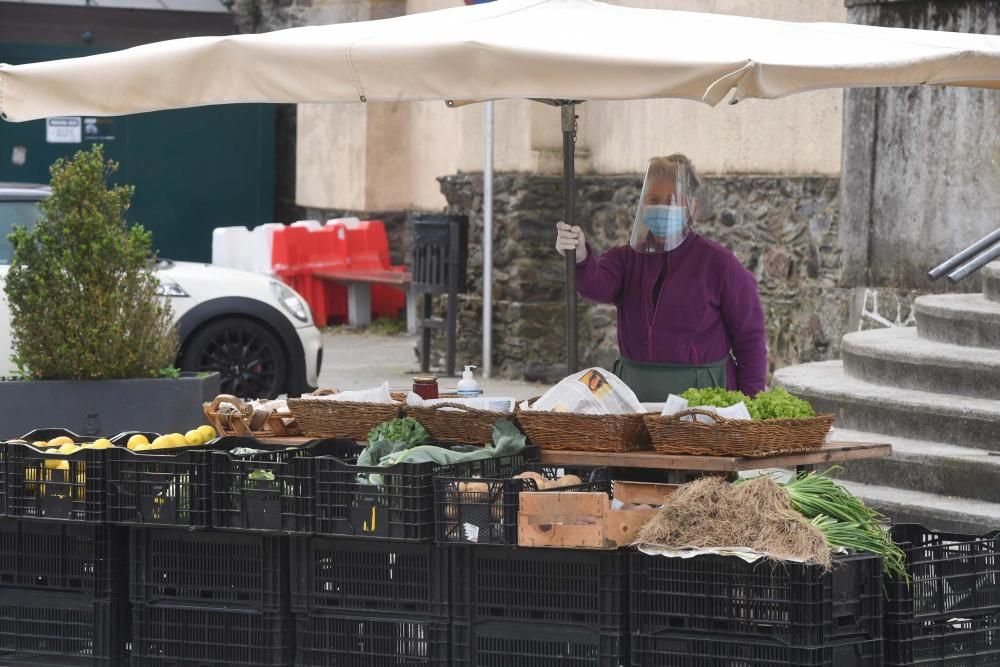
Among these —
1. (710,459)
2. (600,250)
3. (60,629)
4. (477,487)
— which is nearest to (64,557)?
(60,629)

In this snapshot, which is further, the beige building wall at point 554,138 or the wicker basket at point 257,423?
the beige building wall at point 554,138

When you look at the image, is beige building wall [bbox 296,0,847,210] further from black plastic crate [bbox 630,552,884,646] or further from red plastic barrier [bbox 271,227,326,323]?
black plastic crate [bbox 630,552,884,646]

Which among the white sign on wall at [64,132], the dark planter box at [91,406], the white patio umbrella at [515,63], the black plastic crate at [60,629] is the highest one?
the white sign on wall at [64,132]

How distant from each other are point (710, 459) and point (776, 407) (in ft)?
1.22

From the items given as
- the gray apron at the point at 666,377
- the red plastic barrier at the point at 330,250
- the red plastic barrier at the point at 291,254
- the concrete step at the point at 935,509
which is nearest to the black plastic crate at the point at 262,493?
the gray apron at the point at 666,377

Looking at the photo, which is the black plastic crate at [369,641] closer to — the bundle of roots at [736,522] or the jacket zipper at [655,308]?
the bundle of roots at [736,522]

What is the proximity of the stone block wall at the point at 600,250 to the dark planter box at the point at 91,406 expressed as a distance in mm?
4979

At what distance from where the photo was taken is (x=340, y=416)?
647cm

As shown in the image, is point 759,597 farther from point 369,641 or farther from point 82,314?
point 82,314

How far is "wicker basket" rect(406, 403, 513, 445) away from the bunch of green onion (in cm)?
110

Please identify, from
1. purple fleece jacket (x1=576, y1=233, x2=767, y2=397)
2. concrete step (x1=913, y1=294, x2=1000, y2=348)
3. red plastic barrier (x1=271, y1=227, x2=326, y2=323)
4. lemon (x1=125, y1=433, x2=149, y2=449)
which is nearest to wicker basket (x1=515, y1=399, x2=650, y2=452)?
purple fleece jacket (x1=576, y1=233, x2=767, y2=397)

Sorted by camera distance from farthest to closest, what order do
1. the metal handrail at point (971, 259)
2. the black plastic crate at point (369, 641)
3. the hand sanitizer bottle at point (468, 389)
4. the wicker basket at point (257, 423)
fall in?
1. the metal handrail at point (971, 259)
2. the hand sanitizer bottle at point (468, 389)
3. the wicker basket at point (257, 423)
4. the black plastic crate at point (369, 641)

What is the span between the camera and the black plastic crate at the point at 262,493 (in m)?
5.70

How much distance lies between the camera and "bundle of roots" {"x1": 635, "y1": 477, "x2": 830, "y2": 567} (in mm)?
5172
